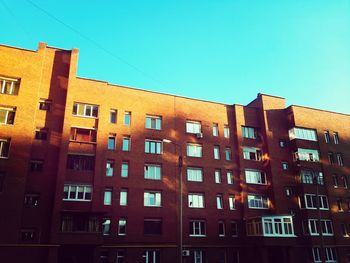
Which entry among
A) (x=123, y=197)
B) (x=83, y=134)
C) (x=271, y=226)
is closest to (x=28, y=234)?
(x=123, y=197)

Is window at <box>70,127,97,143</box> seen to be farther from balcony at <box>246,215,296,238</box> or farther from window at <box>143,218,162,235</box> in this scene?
balcony at <box>246,215,296,238</box>

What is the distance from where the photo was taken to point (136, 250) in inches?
1396

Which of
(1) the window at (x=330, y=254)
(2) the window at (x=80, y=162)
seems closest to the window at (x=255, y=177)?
(1) the window at (x=330, y=254)

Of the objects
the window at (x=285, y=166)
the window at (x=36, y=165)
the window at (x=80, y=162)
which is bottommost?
the window at (x=36, y=165)

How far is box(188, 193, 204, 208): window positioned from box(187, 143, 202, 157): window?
5.15 metres

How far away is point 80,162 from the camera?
3619 centimetres

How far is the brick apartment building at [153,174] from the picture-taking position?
33062mm

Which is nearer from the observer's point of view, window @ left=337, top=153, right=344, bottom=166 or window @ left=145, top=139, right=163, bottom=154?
window @ left=145, top=139, right=163, bottom=154

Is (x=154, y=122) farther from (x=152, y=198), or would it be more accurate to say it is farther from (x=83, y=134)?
(x=152, y=198)

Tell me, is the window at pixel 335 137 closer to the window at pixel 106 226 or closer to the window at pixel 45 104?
the window at pixel 106 226

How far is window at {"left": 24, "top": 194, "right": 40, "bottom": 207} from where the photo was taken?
3291 cm

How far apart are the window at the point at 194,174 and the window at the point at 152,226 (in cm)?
675

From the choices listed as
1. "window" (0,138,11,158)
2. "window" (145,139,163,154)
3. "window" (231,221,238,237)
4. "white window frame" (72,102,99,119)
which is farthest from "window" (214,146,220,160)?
"window" (0,138,11,158)

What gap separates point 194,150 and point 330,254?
22291 millimetres
